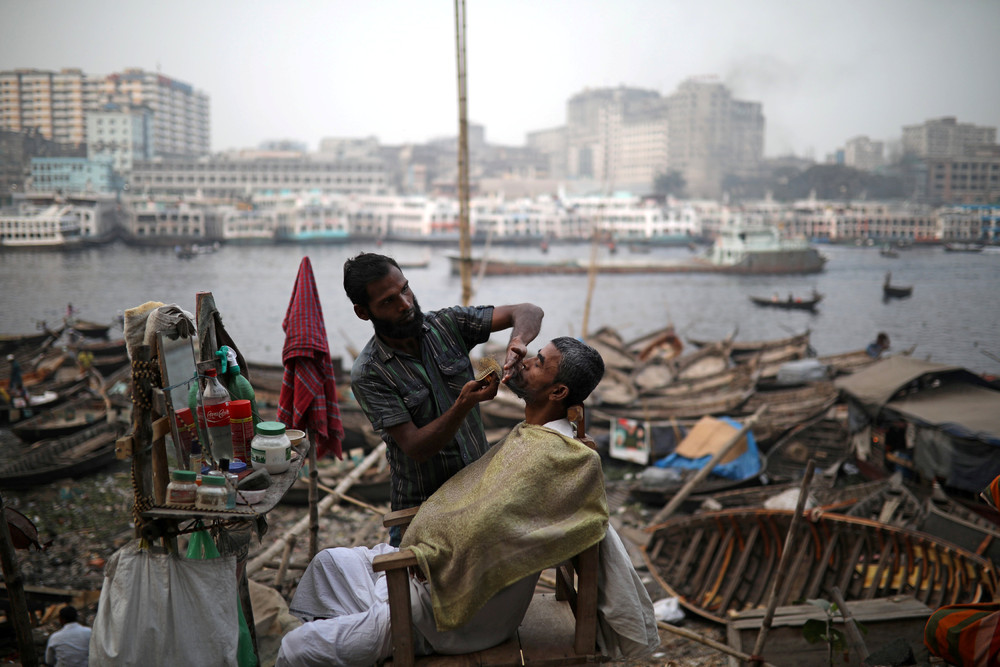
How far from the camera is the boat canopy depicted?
716 centimetres

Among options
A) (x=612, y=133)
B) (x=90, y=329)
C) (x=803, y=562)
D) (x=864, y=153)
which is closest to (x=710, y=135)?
(x=612, y=133)

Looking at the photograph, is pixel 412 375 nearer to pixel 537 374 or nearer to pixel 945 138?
pixel 537 374

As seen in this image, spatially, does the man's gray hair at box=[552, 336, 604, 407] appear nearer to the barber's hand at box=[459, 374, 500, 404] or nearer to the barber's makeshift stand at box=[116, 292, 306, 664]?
the barber's hand at box=[459, 374, 500, 404]

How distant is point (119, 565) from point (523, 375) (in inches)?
60.6

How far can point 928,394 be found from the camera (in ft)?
26.5

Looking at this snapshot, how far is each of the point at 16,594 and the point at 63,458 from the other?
24.8 feet

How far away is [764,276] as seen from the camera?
25.3m

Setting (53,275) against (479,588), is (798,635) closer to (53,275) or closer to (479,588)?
(479,588)

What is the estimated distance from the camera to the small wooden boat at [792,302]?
2198cm

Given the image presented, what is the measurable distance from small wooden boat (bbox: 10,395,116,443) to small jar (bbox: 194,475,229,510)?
31.2ft

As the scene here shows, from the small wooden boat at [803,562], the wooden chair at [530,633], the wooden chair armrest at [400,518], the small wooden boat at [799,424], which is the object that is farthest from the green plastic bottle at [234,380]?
the small wooden boat at [799,424]

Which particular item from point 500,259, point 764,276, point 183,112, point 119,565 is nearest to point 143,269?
point 183,112

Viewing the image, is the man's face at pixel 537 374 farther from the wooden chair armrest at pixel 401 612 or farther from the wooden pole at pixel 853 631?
the wooden pole at pixel 853 631

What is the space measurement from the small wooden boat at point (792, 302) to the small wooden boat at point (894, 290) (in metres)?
1.86
